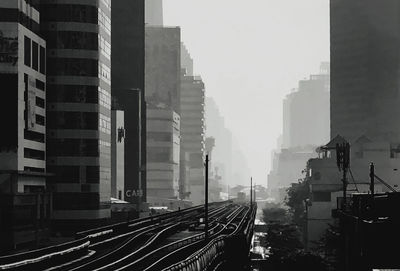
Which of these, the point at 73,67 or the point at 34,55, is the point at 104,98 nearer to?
the point at 73,67

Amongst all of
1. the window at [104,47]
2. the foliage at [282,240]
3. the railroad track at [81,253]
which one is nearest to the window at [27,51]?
the window at [104,47]

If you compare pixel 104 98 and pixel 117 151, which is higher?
pixel 104 98

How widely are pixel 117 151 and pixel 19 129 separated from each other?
223 ft

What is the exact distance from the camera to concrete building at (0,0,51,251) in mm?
108812

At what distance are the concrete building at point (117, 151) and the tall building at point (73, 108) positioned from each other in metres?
38.9

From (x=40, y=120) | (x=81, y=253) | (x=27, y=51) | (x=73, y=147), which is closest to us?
(x=81, y=253)

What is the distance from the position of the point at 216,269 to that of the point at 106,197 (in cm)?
7795

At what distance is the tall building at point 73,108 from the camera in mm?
131750

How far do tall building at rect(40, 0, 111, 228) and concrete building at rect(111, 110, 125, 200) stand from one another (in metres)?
38.9

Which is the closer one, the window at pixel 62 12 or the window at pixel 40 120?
the window at pixel 40 120

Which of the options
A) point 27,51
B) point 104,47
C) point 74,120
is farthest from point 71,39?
point 27,51

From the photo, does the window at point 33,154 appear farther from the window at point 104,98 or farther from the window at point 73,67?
the window at point 104,98

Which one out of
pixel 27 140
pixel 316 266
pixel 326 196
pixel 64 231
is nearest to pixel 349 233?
pixel 316 266

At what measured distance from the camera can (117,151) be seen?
181 metres
